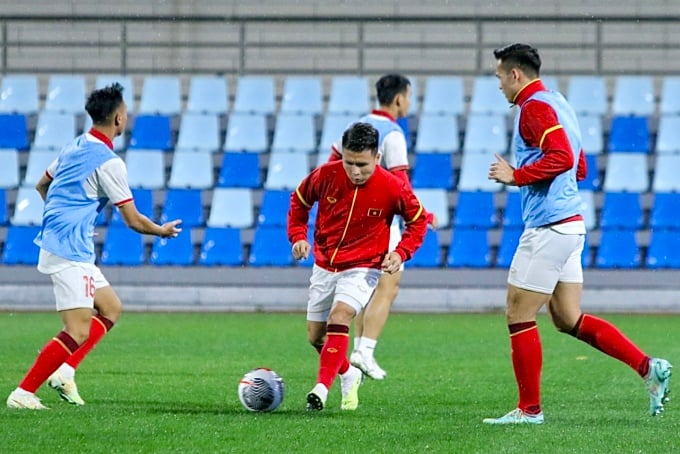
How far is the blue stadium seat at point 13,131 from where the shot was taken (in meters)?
19.2

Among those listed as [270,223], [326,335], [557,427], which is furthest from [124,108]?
[270,223]

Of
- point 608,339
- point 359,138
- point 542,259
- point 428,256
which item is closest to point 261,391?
point 359,138

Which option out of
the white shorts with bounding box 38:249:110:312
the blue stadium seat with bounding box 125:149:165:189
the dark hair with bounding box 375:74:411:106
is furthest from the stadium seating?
the white shorts with bounding box 38:249:110:312

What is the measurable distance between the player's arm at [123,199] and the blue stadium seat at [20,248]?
395 inches

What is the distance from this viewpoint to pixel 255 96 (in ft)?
64.1

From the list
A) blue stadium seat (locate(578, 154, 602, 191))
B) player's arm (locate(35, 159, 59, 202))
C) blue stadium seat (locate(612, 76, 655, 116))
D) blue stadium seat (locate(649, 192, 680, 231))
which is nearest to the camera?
player's arm (locate(35, 159, 59, 202))

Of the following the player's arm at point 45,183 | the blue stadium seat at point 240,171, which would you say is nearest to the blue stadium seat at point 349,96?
the blue stadium seat at point 240,171

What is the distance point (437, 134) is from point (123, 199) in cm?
1133

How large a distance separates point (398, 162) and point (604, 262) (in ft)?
25.4

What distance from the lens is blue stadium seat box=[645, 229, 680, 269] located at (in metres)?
17.3

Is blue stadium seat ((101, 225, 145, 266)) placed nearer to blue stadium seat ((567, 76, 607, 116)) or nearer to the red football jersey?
blue stadium seat ((567, 76, 607, 116))

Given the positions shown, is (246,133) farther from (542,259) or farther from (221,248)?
(542,259)

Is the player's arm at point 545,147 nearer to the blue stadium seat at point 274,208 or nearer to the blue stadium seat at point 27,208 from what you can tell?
the blue stadium seat at point 274,208

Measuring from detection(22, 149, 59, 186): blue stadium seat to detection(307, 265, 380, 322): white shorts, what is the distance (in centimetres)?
1127
